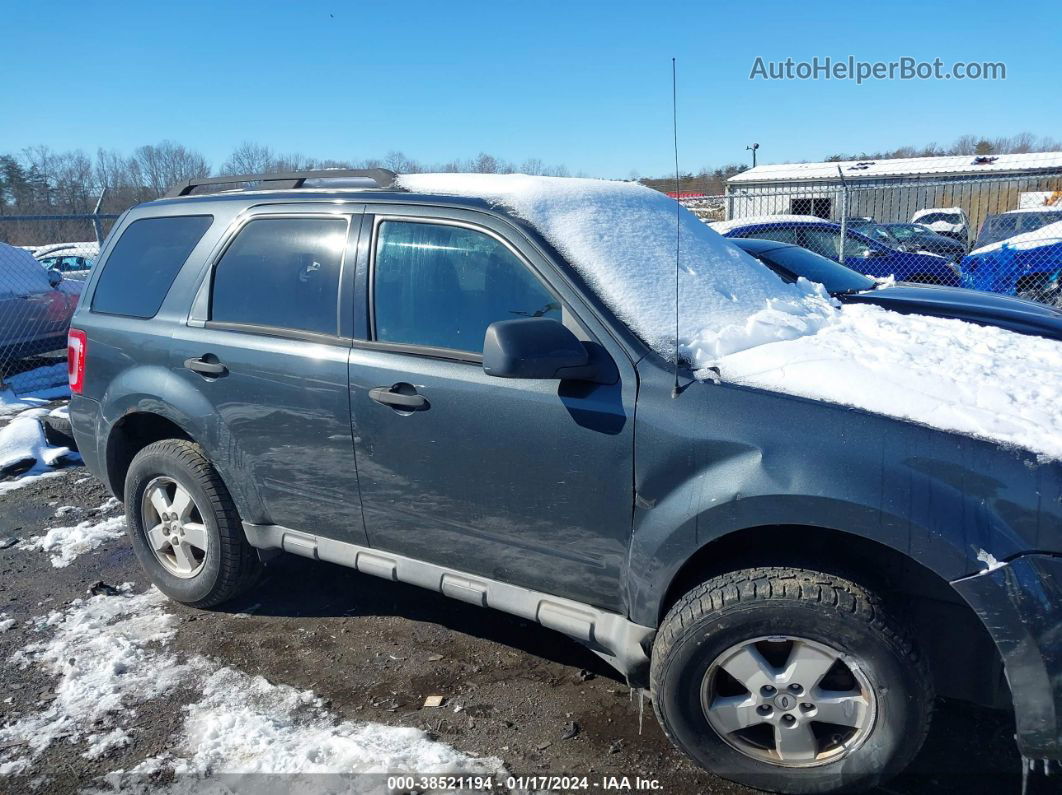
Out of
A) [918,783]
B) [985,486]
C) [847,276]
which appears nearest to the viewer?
[985,486]

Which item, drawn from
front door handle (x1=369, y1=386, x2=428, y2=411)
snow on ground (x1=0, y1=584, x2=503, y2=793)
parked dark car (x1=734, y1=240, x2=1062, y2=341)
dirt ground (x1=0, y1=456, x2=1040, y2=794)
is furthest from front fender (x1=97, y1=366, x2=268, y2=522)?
parked dark car (x1=734, y1=240, x2=1062, y2=341)

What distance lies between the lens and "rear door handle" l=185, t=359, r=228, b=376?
3.37 metres

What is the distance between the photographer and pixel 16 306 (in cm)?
867

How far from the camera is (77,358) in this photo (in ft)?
13.0

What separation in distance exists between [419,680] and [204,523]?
1.32 m

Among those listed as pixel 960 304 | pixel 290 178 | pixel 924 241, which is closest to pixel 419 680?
pixel 290 178

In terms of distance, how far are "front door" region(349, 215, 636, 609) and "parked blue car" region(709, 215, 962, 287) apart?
8830mm

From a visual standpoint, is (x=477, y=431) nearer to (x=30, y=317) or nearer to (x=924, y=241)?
(x=30, y=317)

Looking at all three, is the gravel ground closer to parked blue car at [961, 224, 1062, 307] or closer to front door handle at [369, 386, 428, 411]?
front door handle at [369, 386, 428, 411]

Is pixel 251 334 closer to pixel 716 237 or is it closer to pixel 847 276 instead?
pixel 716 237

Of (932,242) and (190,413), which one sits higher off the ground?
(932,242)

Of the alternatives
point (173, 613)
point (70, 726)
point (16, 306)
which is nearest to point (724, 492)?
point (70, 726)

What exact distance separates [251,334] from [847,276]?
14.2 ft

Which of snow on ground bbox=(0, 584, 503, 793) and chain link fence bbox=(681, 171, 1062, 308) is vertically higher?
chain link fence bbox=(681, 171, 1062, 308)
